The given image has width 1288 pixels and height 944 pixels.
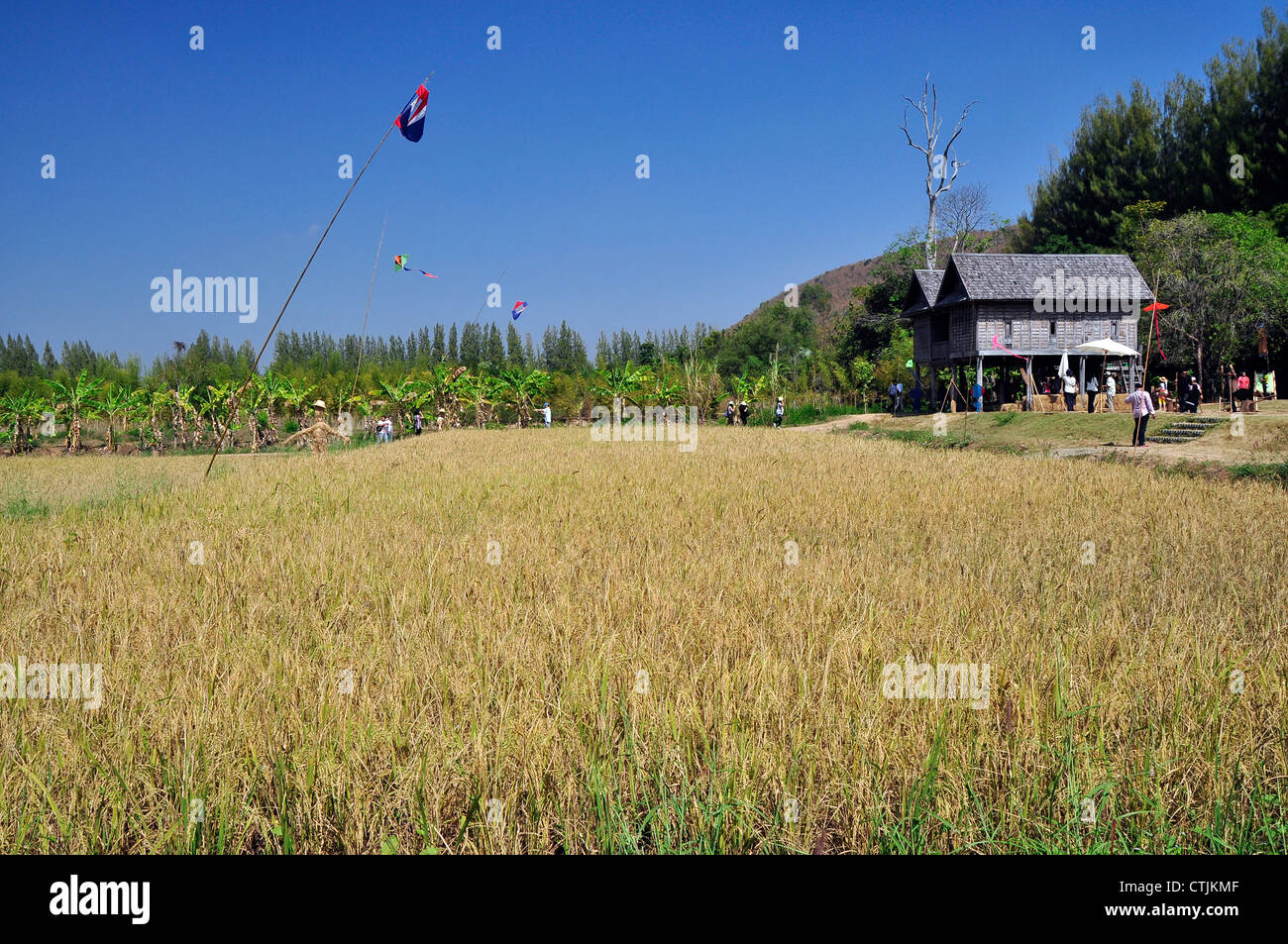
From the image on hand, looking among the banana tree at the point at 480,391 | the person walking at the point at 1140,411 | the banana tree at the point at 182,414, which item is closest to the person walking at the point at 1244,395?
the person walking at the point at 1140,411

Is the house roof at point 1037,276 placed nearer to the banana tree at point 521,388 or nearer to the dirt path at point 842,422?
the dirt path at point 842,422

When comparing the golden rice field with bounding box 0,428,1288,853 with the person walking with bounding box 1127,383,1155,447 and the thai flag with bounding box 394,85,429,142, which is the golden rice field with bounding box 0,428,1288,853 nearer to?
the thai flag with bounding box 394,85,429,142

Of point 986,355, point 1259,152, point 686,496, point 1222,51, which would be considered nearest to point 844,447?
point 686,496

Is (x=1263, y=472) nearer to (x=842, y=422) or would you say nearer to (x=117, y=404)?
(x=842, y=422)

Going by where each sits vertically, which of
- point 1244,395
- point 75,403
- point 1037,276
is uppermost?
point 1037,276

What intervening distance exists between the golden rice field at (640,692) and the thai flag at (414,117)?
3613mm

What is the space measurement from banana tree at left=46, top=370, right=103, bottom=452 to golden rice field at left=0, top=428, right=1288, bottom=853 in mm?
30345

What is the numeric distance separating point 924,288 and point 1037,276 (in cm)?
491

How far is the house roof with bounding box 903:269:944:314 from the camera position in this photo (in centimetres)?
3638

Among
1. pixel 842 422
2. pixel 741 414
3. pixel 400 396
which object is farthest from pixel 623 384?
pixel 842 422

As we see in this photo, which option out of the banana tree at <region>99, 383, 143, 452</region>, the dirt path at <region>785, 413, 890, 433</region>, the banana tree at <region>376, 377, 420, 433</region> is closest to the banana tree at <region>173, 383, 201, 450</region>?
the banana tree at <region>99, 383, 143, 452</region>

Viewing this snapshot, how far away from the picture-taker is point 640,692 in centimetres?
301

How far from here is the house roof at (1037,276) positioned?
108ft
